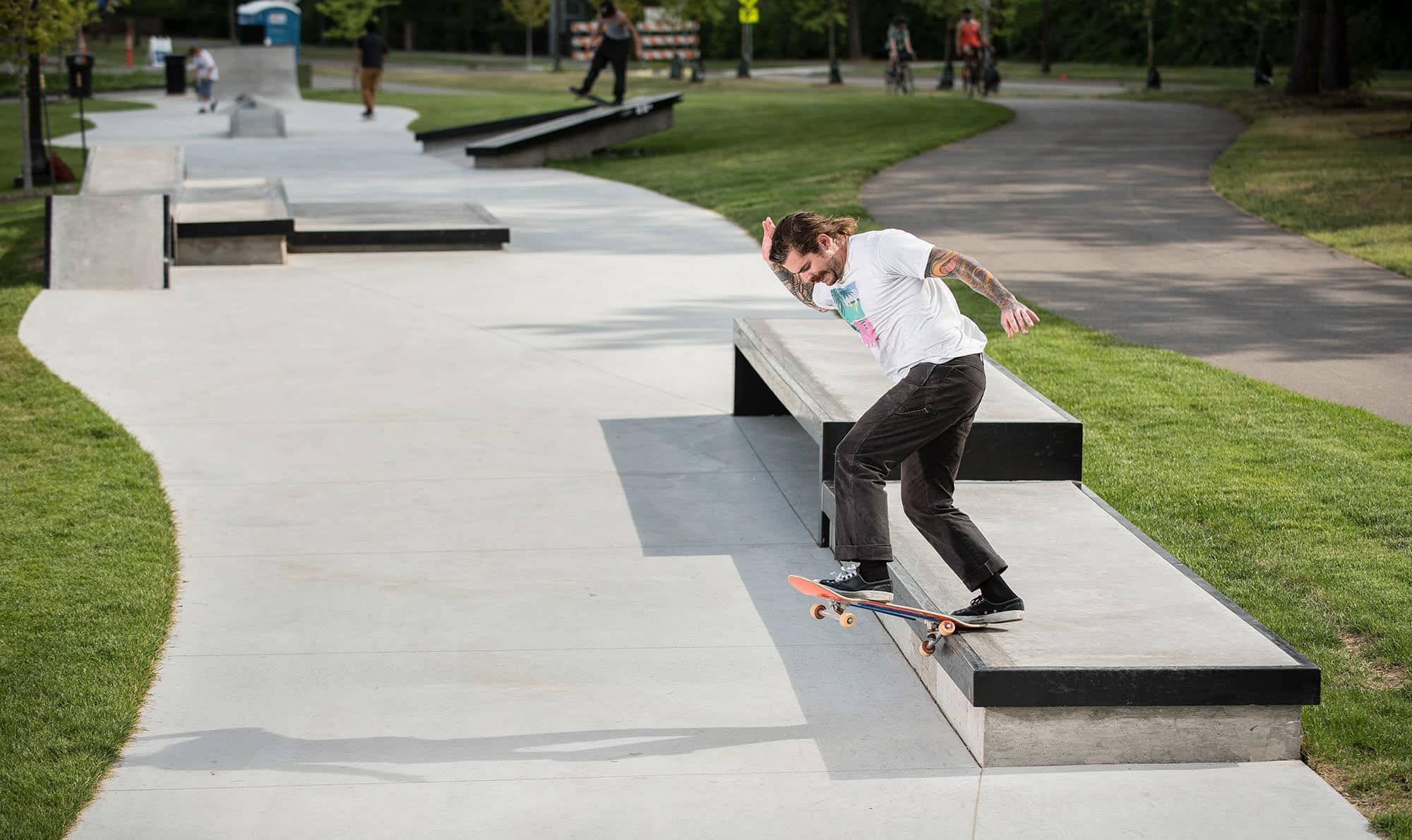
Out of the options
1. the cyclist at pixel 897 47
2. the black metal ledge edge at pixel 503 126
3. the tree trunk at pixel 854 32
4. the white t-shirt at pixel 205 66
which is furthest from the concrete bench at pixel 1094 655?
the tree trunk at pixel 854 32

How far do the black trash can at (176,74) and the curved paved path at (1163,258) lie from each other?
95.3 ft

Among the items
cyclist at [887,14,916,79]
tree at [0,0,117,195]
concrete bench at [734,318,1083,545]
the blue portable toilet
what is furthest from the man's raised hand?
the blue portable toilet

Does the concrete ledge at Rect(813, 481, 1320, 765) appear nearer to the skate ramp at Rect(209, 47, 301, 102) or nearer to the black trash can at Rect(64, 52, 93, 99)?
the black trash can at Rect(64, 52, 93, 99)

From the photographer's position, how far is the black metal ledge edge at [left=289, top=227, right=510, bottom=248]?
15.7 m

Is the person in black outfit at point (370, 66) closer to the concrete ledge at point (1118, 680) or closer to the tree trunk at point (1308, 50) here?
the tree trunk at point (1308, 50)

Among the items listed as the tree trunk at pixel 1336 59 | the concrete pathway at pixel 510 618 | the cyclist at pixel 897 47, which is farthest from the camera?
the cyclist at pixel 897 47

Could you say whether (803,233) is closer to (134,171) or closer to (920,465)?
(920,465)

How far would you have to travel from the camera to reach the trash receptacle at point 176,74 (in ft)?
148

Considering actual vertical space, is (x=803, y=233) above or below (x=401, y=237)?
above

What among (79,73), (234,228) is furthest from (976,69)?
(234,228)

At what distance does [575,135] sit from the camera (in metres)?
26.3

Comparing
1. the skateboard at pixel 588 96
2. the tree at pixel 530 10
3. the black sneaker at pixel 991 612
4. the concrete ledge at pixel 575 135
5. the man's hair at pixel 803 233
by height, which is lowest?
the black sneaker at pixel 991 612

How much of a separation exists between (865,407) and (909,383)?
6.90 ft

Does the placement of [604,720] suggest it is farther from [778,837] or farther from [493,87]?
[493,87]
